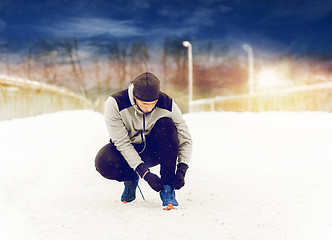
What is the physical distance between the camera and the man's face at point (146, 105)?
3.85 m

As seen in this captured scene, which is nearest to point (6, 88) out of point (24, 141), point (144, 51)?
point (24, 141)

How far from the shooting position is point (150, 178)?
3.99 meters

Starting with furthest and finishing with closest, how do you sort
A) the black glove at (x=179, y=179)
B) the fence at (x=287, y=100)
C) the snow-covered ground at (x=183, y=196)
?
the fence at (x=287, y=100) < the black glove at (x=179, y=179) < the snow-covered ground at (x=183, y=196)

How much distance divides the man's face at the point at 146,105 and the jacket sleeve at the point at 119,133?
266 mm

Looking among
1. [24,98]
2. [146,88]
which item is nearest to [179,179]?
[146,88]

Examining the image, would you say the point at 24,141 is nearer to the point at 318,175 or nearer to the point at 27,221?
the point at 27,221

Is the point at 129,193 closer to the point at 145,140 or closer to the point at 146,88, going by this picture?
the point at 145,140

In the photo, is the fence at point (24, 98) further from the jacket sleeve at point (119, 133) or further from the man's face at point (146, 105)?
the man's face at point (146, 105)

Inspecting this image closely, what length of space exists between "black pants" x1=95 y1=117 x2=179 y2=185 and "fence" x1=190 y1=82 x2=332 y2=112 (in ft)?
28.8

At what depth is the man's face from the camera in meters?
3.85

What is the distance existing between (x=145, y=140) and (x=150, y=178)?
0.54 metres

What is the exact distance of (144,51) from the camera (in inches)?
2345

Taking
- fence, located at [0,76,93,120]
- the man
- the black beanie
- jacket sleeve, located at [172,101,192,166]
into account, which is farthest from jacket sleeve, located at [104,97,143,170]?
fence, located at [0,76,93,120]

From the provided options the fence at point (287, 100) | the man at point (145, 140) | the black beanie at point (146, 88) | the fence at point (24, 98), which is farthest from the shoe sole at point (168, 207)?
the fence at point (287, 100)
